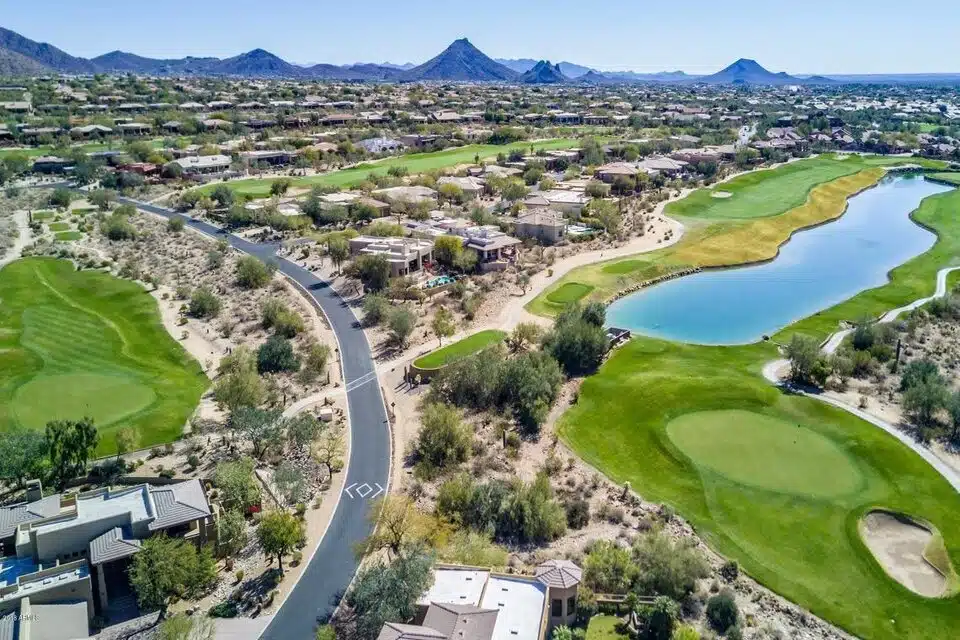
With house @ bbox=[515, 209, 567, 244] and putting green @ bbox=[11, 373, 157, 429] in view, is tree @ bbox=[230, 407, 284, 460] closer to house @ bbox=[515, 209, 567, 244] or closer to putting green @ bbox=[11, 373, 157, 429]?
putting green @ bbox=[11, 373, 157, 429]

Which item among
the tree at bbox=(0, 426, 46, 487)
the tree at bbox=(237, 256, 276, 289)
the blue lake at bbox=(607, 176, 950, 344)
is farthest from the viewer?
the tree at bbox=(237, 256, 276, 289)

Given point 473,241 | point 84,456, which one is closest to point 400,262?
point 473,241

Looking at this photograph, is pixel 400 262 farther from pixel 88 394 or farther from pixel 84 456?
pixel 84 456

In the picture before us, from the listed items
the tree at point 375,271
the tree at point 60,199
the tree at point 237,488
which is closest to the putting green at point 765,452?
the tree at point 237,488

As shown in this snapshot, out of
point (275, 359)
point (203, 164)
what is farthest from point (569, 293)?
point (203, 164)

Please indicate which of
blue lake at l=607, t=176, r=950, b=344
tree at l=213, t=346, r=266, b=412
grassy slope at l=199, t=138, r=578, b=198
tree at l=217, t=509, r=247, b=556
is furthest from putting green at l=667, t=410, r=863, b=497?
grassy slope at l=199, t=138, r=578, b=198

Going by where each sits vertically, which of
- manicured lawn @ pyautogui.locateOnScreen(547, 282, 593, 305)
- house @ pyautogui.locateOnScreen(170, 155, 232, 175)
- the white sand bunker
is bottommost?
the white sand bunker
